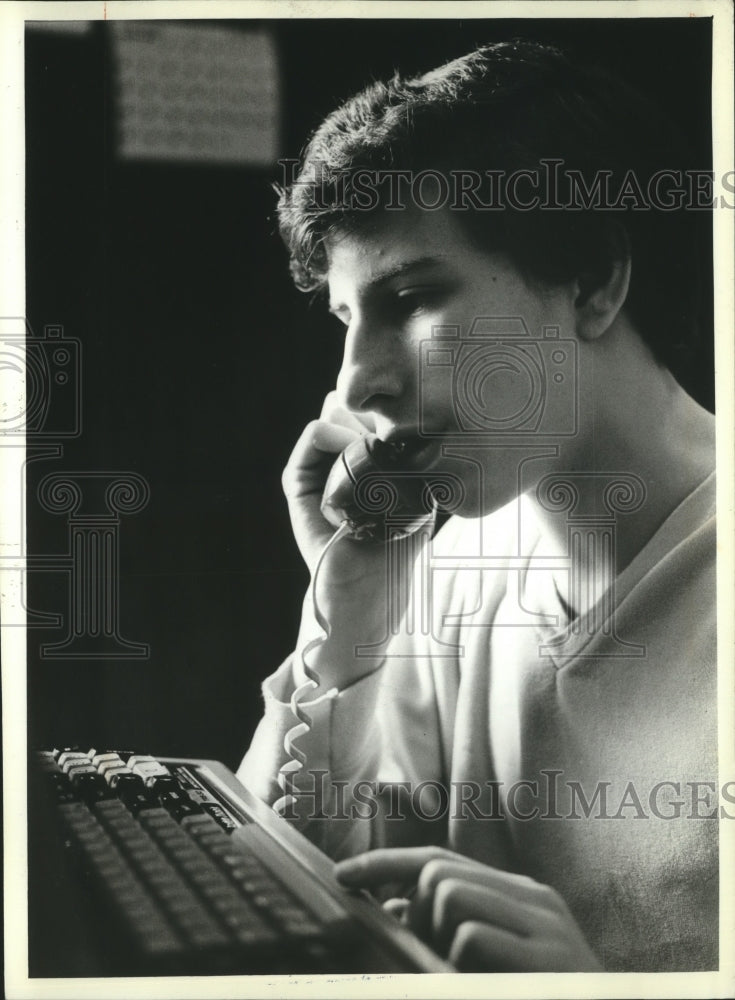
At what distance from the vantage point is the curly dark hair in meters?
1.14

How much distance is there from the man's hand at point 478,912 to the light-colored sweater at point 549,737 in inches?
1.0

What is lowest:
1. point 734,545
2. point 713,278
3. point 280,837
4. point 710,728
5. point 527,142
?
point 280,837

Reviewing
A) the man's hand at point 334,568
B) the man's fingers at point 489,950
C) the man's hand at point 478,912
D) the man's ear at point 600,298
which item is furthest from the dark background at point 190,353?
the man's fingers at point 489,950

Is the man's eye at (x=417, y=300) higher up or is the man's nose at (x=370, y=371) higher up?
the man's eye at (x=417, y=300)

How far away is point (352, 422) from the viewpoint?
3.80ft

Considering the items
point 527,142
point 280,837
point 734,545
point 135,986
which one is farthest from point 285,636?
point 527,142

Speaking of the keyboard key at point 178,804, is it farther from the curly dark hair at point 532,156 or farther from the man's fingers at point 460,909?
the curly dark hair at point 532,156

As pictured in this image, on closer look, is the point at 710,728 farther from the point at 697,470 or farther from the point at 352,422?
the point at 352,422

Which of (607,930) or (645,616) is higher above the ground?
(645,616)

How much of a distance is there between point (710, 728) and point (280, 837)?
22.3 inches

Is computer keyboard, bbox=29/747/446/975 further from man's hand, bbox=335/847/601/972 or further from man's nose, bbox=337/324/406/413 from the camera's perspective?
man's nose, bbox=337/324/406/413

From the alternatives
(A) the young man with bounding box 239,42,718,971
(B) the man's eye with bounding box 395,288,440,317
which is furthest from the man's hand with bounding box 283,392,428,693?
(B) the man's eye with bounding box 395,288,440,317

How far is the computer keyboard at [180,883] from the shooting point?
3.49 feet

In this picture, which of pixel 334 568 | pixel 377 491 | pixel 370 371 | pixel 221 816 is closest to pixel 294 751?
pixel 221 816
